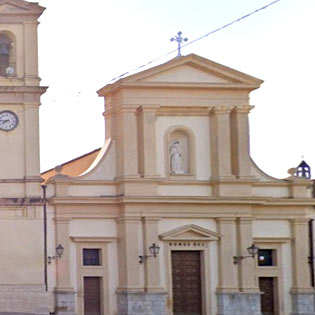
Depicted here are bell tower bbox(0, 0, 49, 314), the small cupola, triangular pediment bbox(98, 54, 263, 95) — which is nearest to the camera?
bell tower bbox(0, 0, 49, 314)

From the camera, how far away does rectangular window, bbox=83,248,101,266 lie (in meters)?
38.1

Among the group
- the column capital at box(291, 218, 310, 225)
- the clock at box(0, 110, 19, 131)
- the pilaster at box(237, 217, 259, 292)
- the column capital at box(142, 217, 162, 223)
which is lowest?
the pilaster at box(237, 217, 259, 292)

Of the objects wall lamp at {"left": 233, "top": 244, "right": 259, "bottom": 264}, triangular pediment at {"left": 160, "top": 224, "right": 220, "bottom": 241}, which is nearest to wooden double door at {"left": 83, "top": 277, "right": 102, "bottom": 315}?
triangular pediment at {"left": 160, "top": 224, "right": 220, "bottom": 241}

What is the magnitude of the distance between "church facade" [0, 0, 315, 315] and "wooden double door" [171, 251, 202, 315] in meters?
0.03

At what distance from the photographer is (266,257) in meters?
39.8

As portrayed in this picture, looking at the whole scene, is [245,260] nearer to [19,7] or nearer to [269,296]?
[269,296]

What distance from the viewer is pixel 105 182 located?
3834 cm

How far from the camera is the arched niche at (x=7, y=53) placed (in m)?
37.8

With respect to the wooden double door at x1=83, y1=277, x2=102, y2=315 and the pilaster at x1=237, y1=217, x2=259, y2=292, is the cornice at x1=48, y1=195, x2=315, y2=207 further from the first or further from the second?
the wooden double door at x1=83, y1=277, x2=102, y2=315

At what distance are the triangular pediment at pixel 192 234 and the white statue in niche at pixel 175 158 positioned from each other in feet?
6.10

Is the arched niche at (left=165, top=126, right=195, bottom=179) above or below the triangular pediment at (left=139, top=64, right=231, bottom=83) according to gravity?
below

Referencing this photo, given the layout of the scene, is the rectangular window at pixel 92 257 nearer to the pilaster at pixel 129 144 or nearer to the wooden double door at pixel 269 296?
the pilaster at pixel 129 144

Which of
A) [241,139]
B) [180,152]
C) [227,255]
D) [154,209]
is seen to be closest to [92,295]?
[154,209]

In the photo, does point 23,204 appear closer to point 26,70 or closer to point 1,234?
point 1,234
